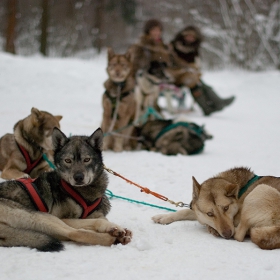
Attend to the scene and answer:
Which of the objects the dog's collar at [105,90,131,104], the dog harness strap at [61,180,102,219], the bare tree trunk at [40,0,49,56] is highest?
the bare tree trunk at [40,0,49,56]

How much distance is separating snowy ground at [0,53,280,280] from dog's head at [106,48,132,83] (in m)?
1.70

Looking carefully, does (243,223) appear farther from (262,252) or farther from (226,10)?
(226,10)

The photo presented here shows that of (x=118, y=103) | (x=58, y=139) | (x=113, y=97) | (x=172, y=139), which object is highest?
(x=113, y=97)

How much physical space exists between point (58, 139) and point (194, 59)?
37.0ft

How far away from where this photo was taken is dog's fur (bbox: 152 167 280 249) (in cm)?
321

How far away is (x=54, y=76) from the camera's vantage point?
57.5ft

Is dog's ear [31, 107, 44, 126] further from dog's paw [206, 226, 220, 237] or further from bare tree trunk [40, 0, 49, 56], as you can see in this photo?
bare tree trunk [40, 0, 49, 56]

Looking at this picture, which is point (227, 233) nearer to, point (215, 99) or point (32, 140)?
point (32, 140)

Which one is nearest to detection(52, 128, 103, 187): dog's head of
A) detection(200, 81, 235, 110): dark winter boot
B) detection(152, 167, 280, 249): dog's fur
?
detection(152, 167, 280, 249): dog's fur

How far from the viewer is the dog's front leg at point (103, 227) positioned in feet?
10.6

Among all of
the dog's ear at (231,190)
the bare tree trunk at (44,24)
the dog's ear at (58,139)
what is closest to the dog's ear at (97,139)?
the dog's ear at (58,139)

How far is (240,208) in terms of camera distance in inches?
144

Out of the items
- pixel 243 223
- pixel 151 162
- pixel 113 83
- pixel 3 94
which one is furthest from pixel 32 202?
pixel 3 94

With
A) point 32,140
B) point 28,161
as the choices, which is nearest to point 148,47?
point 32,140
